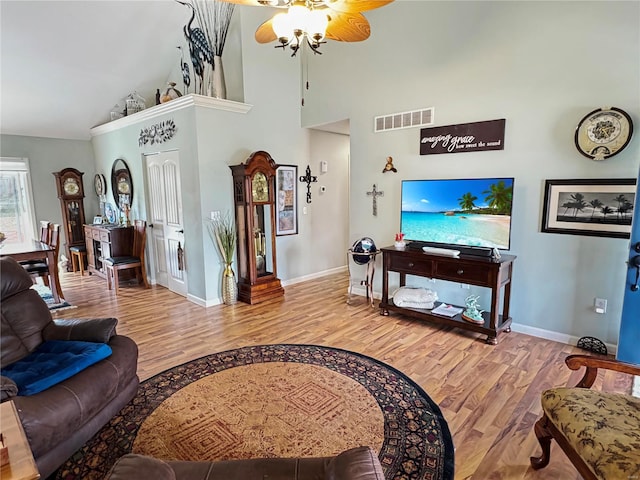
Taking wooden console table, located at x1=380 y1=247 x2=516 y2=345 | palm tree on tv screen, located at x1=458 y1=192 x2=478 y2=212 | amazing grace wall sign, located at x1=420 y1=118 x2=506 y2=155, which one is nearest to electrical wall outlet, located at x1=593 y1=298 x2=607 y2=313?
wooden console table, located at x1=380 y1=247 x2=516 y2=345

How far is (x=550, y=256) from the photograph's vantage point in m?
3.28

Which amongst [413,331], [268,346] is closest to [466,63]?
[413,331]

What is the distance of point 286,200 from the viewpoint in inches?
203

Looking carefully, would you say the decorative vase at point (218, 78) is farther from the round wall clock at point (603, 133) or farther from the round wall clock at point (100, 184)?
the round wall clock at point (603, 133)

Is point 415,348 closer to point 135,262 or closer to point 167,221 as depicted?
point 167,221

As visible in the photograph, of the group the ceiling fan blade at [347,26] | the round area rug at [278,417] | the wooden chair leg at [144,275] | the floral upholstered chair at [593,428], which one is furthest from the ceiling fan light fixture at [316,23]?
the wooden chair leg at [144,275]

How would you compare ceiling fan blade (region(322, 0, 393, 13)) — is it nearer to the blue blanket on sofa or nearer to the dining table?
the blue blanket on sofa

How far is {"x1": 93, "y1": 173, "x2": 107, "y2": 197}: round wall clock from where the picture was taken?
252 inches

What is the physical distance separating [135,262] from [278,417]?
395 centimetres

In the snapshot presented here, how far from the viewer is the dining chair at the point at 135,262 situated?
504 centimetres

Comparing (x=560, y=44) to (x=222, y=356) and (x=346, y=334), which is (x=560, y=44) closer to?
(x=346, y=334)

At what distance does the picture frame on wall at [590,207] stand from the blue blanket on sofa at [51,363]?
3747mm

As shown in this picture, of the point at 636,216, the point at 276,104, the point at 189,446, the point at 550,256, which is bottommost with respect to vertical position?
the point at 189,446

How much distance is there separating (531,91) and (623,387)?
2566 mm
